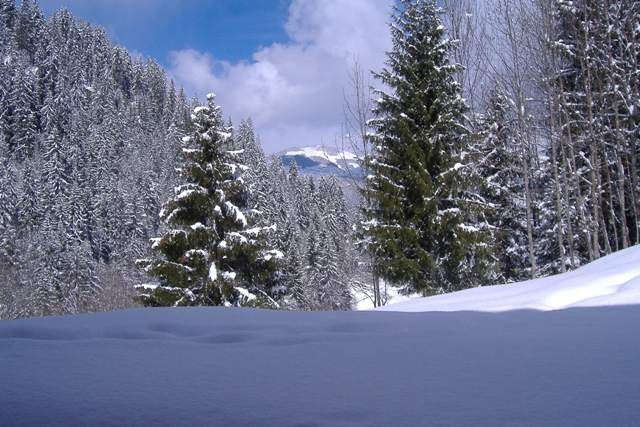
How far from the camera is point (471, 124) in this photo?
13328 mm

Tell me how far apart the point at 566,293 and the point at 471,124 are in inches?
365

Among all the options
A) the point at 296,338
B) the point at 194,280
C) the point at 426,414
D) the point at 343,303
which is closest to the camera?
the point at 426,414

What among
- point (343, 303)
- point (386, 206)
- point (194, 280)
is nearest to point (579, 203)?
point (386, 206)

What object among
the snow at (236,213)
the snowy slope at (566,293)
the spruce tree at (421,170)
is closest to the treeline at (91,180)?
the snow at (236,213)

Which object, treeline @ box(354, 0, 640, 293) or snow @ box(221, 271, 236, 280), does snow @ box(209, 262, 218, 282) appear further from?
treeline @ box(354, 0, 640, 293)

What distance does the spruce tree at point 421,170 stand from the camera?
468 inches

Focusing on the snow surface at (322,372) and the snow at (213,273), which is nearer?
the snow surface at (322,372)

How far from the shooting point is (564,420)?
158cm

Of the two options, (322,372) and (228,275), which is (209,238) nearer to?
(228,275)

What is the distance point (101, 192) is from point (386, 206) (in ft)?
180

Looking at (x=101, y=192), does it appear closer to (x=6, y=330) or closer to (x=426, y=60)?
(x=426, y=60)

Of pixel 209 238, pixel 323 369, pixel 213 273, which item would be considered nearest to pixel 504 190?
pixel 209 238

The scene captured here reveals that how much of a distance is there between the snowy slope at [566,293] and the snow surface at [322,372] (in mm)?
797

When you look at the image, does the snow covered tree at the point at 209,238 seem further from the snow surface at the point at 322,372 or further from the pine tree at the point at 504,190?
the pine tree at the point at 504,190
